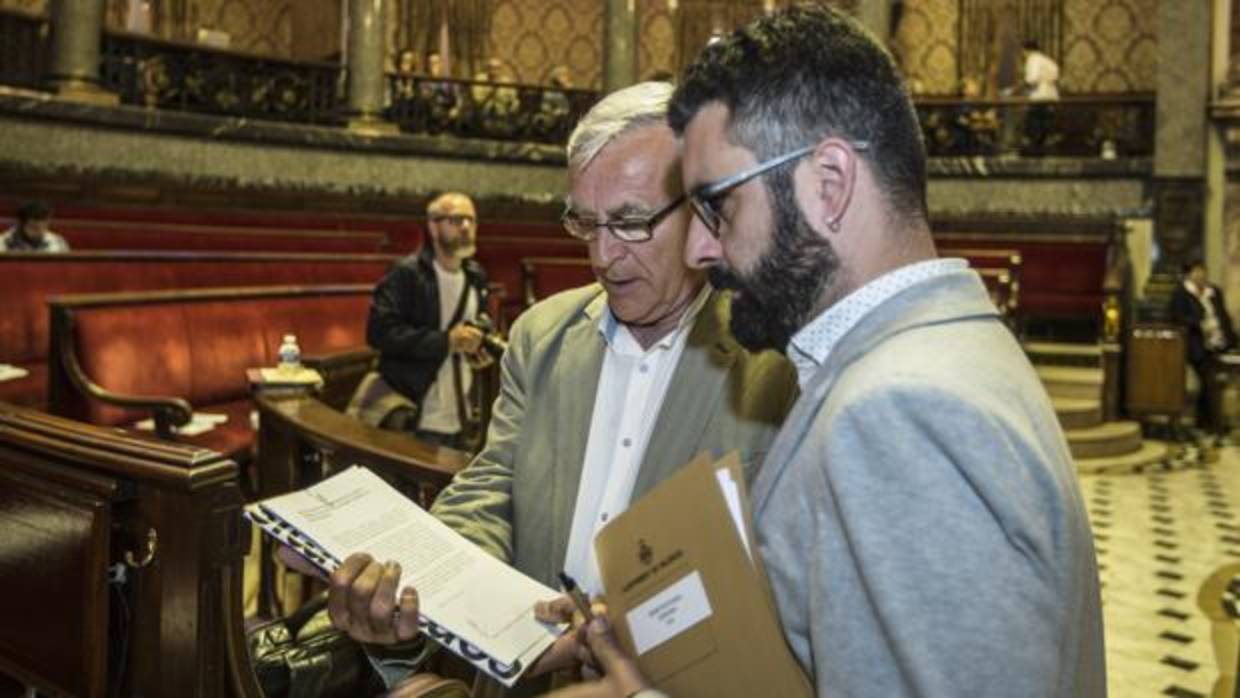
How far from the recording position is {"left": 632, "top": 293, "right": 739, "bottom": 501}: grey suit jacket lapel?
1725 mm

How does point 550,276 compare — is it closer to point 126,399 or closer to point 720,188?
point 126,399

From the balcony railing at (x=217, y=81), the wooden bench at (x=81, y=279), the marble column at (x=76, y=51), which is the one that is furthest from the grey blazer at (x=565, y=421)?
the balcony railing at (x=217, y=81)

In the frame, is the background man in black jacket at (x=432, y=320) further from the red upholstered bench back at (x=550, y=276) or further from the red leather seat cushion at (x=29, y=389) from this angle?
the red upholstered bench back at (x=550, y=276)

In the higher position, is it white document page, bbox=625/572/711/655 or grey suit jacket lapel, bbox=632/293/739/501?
grey suit jacket lapel, bbox=632/293/739/501

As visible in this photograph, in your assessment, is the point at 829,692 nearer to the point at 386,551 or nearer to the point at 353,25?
the point at 386,551

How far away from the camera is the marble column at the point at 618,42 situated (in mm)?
11914

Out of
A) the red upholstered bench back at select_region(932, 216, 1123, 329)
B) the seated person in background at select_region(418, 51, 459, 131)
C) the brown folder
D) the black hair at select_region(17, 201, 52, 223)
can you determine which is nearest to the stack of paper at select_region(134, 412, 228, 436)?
the black hair at select_region(17, 201, 52, 223)

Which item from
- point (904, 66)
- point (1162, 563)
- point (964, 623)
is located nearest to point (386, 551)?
point (964, 623)

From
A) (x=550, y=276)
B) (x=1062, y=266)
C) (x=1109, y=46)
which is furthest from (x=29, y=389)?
(x=1109, y=46)

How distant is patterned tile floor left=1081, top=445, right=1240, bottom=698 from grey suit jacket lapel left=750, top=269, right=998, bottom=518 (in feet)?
10.2

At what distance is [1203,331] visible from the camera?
32.6 feet

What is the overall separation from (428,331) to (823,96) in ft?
11.5

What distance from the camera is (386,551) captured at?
1478 millimetres

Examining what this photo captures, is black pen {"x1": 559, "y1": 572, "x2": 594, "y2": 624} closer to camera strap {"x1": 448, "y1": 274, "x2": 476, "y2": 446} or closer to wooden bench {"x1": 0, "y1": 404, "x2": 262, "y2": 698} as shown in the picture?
wooden bench {"x1": 0, "y1": 404, "x2": 262, "y2": 698}
